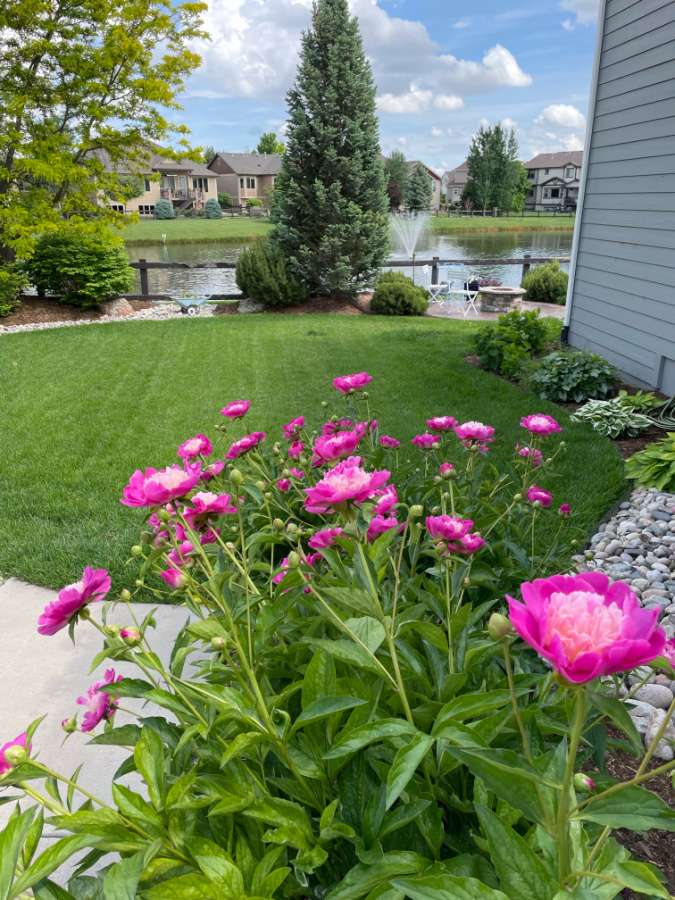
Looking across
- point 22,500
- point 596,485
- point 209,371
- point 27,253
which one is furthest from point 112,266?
point 596,485

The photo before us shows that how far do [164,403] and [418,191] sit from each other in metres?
43.2

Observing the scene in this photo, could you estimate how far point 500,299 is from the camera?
1077 cm

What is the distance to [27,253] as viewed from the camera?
9.29 metres

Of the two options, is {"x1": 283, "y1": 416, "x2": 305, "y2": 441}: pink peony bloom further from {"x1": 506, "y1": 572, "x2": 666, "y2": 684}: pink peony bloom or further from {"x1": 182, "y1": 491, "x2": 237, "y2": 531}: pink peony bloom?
{"x1": 506, "y1": 572, "x2": 666, "y2": 684}: pink peony bloom

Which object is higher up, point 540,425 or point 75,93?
point 75,93

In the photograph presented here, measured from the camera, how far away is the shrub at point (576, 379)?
504 cm

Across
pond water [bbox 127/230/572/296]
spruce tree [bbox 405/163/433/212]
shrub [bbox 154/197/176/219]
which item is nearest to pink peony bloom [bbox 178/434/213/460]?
pond water [bbox 127/230/572/296]

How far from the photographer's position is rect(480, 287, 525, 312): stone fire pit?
404 inches

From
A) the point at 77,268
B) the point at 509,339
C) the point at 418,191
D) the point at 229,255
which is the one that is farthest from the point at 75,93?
the point at 418,191

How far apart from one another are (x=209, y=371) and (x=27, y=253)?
4890 millimetres

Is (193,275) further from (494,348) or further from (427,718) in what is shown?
(427,718)

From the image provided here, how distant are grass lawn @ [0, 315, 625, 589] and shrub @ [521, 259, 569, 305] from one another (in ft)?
10.5

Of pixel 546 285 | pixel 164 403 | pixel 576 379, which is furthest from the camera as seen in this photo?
pixel 546 285

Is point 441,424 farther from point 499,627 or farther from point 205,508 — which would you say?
point 499,627
